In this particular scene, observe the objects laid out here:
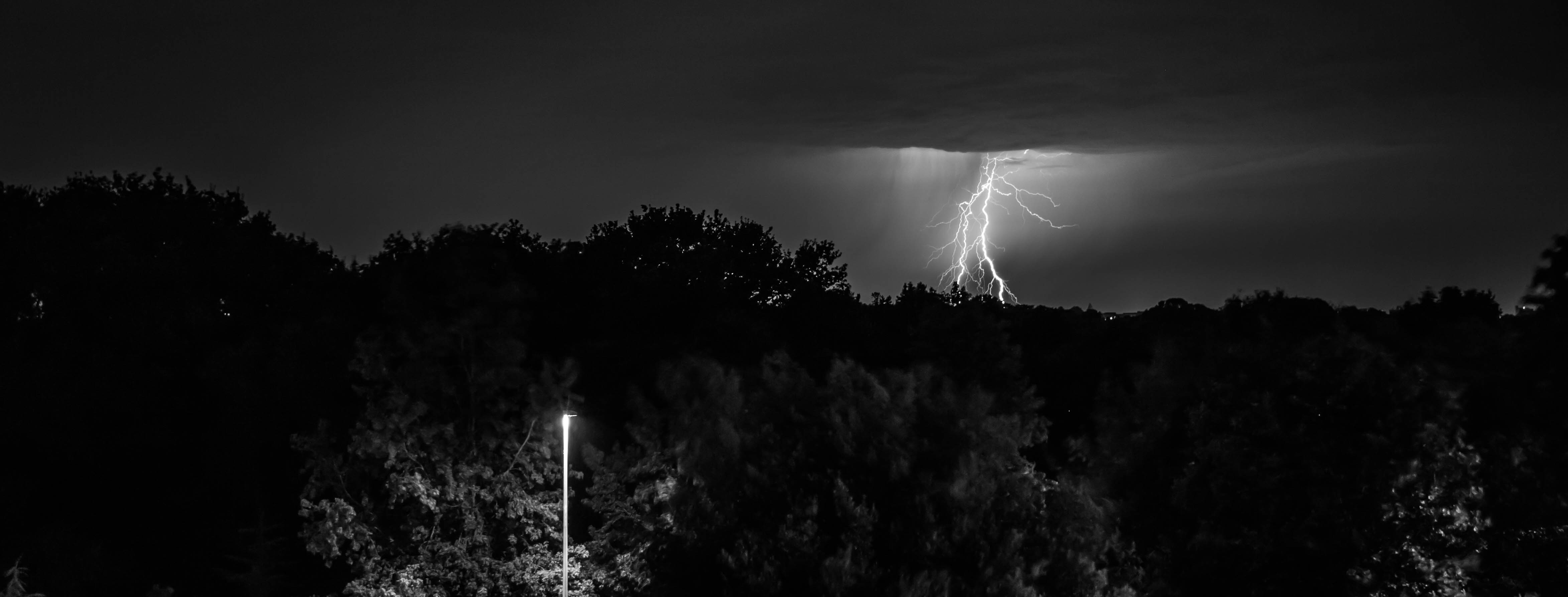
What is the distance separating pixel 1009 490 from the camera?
15867mm

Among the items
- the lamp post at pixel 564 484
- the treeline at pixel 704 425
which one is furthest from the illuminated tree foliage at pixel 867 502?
the lamp post at pixel 564 484

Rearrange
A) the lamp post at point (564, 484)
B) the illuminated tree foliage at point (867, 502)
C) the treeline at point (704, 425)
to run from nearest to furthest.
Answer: the illuminated tree foliage at point (867, 502) → the treeline at point (704, 425) → the lamp post at point (564, 484)

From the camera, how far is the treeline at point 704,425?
15852 mm

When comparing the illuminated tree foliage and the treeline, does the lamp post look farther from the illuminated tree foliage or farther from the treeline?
the illuminated tree foliage

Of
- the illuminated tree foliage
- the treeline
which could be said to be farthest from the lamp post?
the illuminated tree foliage

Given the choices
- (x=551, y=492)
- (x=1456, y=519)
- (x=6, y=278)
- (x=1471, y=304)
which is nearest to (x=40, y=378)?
(x=6, y=278)

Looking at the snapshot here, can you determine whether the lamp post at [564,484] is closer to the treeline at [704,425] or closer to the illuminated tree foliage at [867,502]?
the treeline at [704,425]

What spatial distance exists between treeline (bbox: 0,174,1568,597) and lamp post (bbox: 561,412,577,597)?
257 millimetres

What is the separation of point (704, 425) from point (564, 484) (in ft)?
30.5

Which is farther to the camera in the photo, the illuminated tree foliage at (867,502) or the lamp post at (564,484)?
the lamp post at (564,484)

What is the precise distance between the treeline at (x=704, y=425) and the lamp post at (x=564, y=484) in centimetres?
26

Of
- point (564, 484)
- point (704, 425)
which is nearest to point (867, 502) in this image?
point (704, 425)

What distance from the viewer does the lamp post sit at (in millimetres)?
22953

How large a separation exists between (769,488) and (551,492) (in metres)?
11.9
